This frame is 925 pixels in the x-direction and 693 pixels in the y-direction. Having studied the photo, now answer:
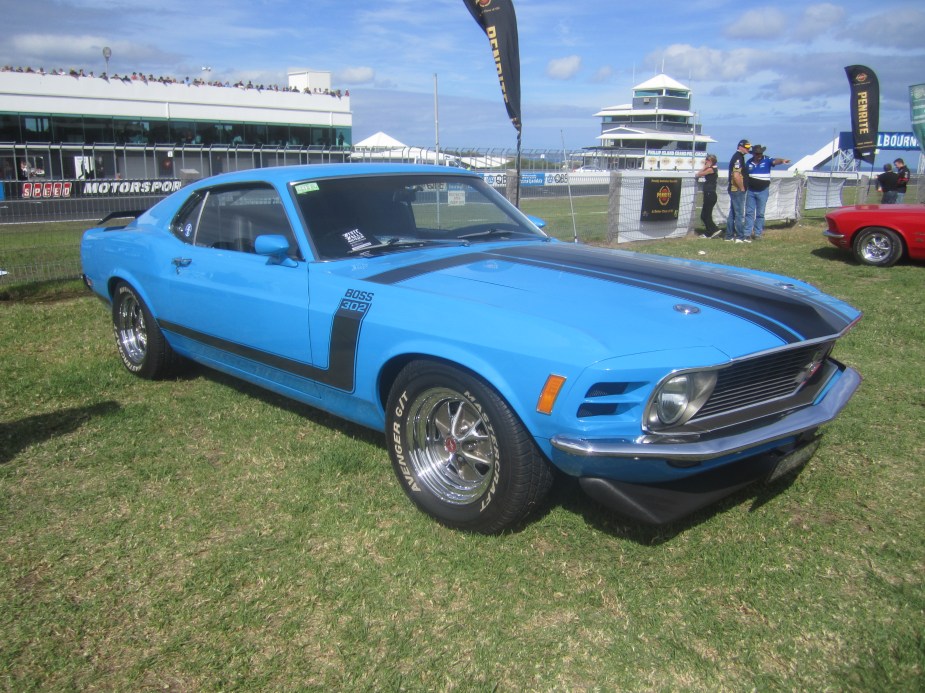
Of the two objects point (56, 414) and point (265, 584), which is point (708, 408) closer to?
point (265, 584)

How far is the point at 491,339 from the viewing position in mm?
2812

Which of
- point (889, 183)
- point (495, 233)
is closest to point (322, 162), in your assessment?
point (495, 233)

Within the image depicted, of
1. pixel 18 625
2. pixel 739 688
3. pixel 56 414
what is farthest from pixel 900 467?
pixel 56 414

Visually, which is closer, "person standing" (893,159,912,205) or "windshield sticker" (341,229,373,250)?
"windshield sticker" (341,229,373,250)

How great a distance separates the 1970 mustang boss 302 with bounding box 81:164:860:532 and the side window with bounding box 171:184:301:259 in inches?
0.5

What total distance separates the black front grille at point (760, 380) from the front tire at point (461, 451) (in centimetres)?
67

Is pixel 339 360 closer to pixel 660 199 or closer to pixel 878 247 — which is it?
pixel 878 247

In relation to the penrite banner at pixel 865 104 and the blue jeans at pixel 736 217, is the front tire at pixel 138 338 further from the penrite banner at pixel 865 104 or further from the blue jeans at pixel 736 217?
the penrite banner at pixel 865 104

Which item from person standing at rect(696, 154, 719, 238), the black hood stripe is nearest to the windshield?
the black hood stripe

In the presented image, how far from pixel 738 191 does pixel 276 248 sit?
11265 millimetres

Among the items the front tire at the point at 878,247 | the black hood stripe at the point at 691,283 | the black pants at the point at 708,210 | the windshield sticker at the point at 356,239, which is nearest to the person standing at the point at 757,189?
the black pants at the point at 708,210

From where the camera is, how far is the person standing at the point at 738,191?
1286cm

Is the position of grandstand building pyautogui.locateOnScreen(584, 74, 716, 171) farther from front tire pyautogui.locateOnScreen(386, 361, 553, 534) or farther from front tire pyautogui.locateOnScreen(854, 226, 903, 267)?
front tire pyautogui.locateOnScreen(386, 361, 553, 534)

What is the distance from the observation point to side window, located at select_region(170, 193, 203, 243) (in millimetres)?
4578
